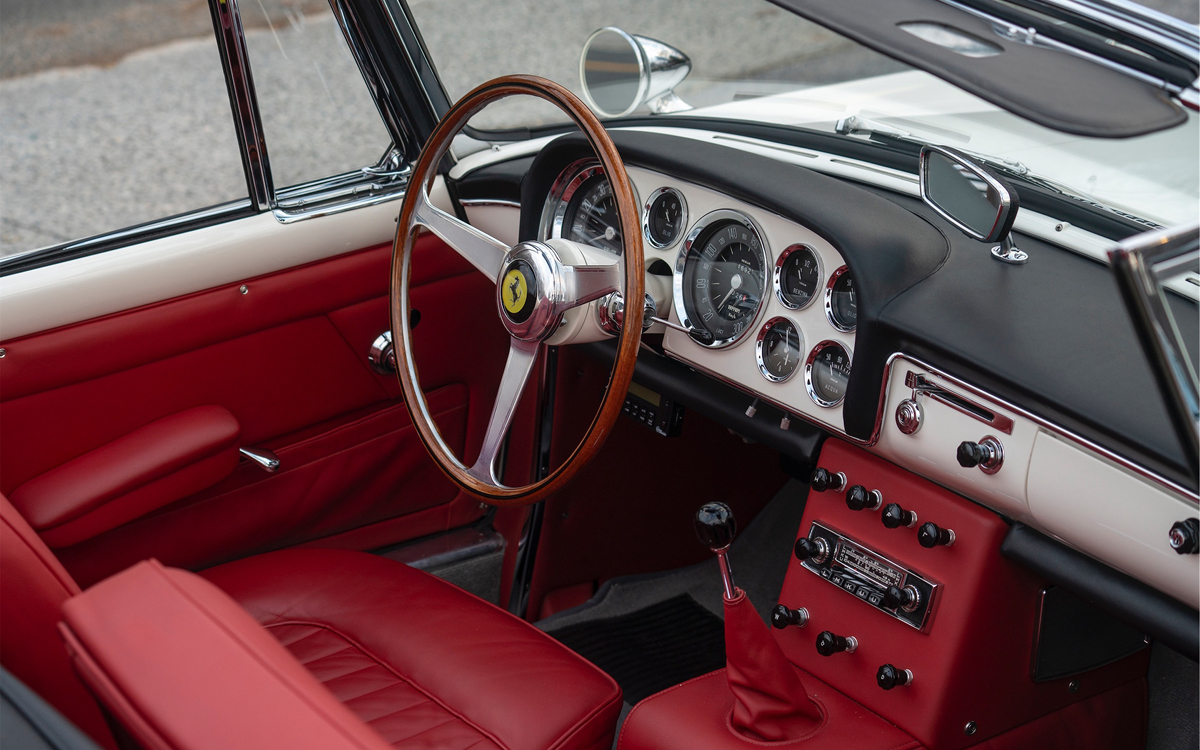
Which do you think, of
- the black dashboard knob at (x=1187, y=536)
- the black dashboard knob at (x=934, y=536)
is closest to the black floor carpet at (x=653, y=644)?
the black dashboard knob at (x=934, y=536)

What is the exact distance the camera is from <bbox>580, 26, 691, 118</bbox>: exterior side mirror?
1.93 m

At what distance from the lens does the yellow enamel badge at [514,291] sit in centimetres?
143

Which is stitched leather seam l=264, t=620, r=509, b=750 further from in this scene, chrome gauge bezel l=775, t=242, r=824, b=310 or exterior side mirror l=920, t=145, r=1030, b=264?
exterior side mirror l=920, t=145, r=1030, b=264

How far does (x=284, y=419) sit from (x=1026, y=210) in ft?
4.55

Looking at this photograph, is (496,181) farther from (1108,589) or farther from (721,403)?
(1108,589)

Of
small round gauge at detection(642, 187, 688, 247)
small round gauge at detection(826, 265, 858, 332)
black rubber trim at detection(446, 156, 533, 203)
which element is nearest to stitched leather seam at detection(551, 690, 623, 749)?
small round gauge at detection(826, 265, 858, 332)

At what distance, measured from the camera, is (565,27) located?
3.76 m

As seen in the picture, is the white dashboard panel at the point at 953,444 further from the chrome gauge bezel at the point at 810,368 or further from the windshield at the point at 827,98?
the windshield at the point at 827,98

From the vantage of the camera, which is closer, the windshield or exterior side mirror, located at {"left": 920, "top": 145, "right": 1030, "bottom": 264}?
exterior side mirror, located at {"left": 920, "top": 145, "right": 1030, "bottom": 264}

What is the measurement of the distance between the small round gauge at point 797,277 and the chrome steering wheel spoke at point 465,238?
420 millimetres

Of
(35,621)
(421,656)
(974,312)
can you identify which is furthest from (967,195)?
(35,621)

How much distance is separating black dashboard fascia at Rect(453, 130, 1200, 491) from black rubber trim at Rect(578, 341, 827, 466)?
15cm

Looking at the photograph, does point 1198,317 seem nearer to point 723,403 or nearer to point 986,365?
point 986,365

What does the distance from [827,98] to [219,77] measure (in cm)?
118
